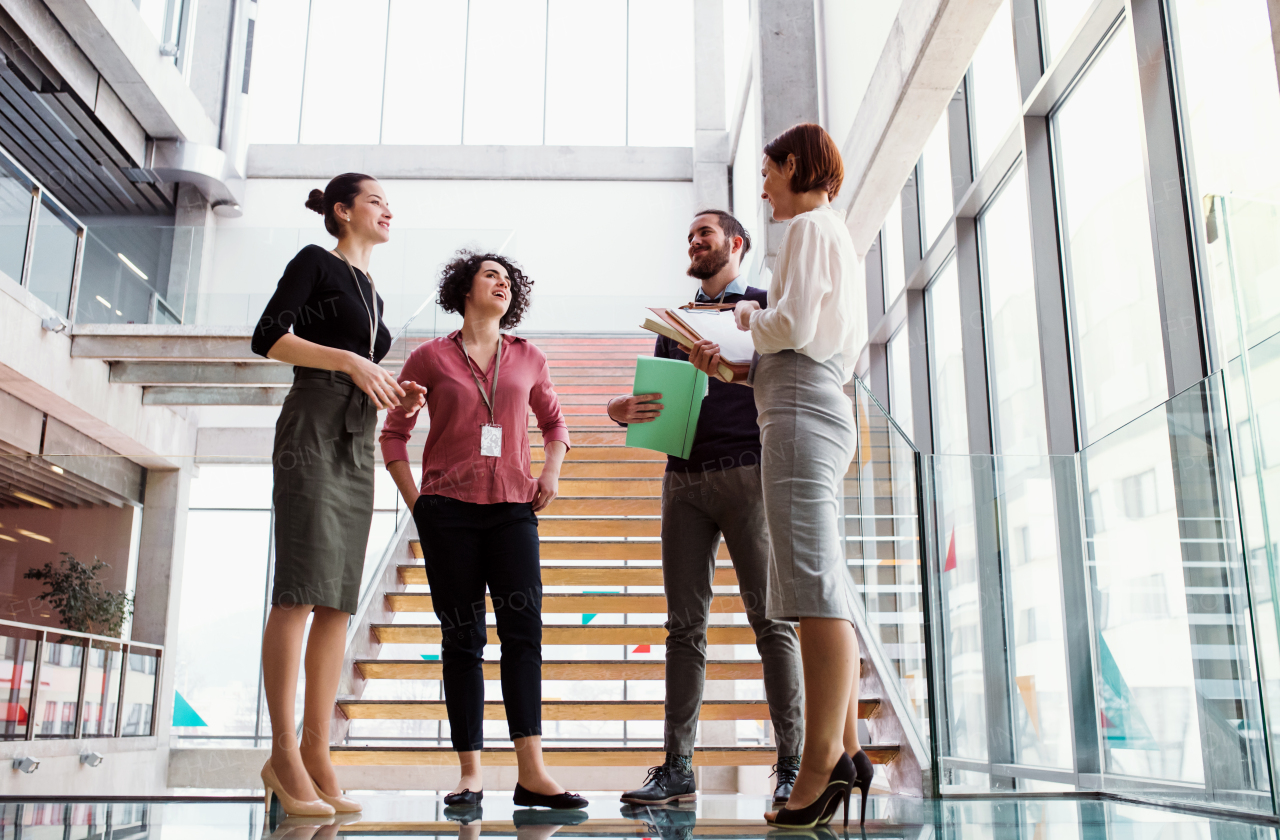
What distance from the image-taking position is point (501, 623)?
7.63ft

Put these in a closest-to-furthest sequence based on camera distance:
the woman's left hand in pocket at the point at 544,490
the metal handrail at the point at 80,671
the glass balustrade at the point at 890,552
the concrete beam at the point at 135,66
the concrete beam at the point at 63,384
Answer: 1. the woman's left hand in pocket at the point at 544,490
2. the glass balustrade at the point at 890,552
3. the metal handrail at the point at 80,671
4. the concrete beam at the point at 63,384
5. the concrete beam at the point at 135,66

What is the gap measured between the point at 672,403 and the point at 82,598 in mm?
3474

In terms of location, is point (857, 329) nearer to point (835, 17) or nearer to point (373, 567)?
point (373, 567)

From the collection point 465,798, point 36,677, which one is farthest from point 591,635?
point 36,677

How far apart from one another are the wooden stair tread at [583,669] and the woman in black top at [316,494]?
60.3 inches

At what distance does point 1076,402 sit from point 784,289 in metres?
3.15

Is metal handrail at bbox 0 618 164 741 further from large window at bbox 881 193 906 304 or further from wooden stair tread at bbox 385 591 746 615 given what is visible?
large window at bbox 881 193 906 304

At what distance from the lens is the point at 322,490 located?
2.17 metres

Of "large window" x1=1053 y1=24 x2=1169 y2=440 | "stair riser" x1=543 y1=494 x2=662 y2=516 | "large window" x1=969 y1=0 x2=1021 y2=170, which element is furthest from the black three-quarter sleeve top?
"large window" x1=969 y1=0 x2=1021 y2=170

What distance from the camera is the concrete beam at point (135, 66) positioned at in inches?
388

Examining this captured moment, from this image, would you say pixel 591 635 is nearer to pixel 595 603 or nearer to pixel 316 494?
pixel 595 603

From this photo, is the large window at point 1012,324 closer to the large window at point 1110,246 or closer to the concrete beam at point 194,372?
the large window at point 1110,246

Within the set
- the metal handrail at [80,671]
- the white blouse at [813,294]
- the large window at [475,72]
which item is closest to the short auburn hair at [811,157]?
the white blouse at [813,294]

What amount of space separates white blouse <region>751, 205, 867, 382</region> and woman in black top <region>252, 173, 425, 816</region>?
844mm
